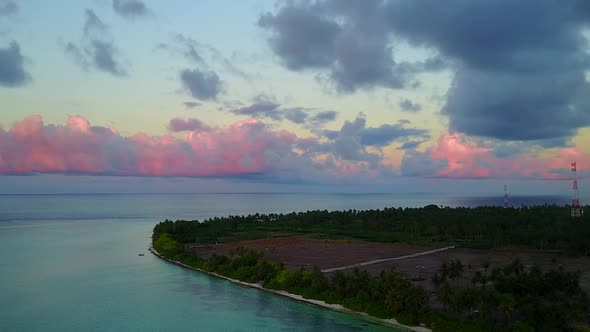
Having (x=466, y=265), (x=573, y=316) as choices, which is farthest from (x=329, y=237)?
(x=573, y=316)

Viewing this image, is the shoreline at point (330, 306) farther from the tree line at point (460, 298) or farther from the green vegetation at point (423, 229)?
the green vegetation at point (423, 229)

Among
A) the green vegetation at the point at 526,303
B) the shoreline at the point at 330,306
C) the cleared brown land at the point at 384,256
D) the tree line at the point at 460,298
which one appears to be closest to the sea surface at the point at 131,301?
the shoreline at the point at 330,306

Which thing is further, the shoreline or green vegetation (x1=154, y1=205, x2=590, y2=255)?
green vegetation (x1=154, y1=205, x2=590, y2=255)

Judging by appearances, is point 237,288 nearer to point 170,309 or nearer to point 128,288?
point 170,309

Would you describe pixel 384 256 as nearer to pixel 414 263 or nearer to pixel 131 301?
pixel 414 263

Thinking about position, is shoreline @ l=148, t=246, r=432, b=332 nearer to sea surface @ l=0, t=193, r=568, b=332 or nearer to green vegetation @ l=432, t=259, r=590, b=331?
sea surface @ l=0, t=193, r=568, b=332

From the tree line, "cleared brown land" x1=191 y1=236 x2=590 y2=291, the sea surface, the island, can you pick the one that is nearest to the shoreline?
the island
